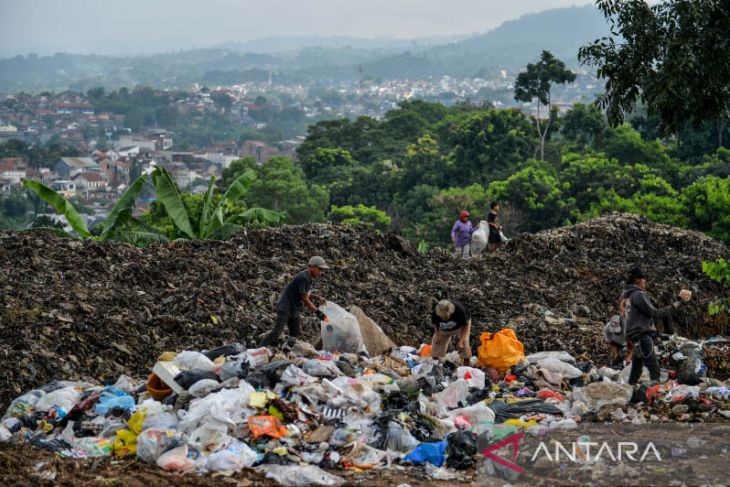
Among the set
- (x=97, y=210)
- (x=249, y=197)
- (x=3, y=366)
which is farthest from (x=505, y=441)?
(x=97, y=210)

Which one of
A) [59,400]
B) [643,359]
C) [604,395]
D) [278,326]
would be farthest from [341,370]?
[643,359]

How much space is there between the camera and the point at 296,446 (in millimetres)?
7566

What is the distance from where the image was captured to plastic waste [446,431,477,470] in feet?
24.4

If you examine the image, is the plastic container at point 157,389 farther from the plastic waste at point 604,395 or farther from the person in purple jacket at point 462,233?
the person in purple jacket at point 462,233

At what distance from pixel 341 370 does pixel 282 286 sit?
4.04 metres

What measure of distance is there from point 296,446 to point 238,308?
4.55 meters

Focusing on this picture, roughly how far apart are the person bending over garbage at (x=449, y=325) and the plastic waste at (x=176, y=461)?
11.2 ft

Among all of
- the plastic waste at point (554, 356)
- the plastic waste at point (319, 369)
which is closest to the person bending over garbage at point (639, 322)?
the plastic waste at point (554, 356)

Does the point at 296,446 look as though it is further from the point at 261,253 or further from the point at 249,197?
the point at 249,197

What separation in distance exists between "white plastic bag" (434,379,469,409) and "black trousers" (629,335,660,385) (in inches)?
65.6

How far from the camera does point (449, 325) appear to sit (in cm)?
1000

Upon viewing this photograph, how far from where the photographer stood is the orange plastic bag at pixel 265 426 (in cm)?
757

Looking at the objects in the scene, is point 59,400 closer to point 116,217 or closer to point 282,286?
point 282,286

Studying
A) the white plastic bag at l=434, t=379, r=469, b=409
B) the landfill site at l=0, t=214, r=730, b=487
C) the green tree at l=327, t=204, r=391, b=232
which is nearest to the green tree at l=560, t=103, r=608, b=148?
the green tree at l=327, t=204, r=391, b=232
